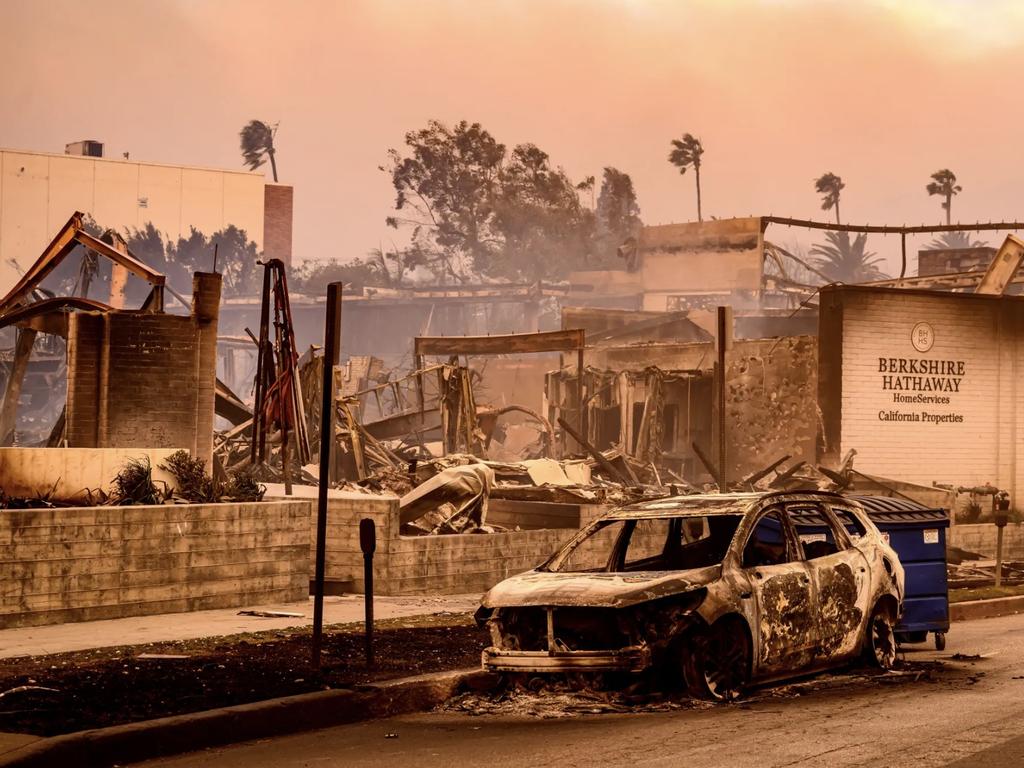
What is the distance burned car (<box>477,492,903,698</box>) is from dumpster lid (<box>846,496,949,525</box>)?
5.67 feet

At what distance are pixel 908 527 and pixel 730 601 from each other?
4.64 m

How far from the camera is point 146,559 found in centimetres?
1611

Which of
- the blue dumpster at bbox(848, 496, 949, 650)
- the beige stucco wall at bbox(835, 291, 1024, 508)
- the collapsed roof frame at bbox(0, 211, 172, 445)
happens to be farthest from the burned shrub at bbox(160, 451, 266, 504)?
the beige stucco wall at bbox(835, 291, 1024, 508)

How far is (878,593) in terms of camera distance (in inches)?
501

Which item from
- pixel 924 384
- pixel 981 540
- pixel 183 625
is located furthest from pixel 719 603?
pixel 924 384

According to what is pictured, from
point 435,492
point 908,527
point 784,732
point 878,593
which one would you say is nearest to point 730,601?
point 784,732

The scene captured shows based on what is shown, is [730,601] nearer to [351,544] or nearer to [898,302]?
[351,544]

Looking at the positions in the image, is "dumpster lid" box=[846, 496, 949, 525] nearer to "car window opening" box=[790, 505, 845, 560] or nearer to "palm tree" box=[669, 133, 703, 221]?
"car window opening" box=[790, 505, 845, 560]

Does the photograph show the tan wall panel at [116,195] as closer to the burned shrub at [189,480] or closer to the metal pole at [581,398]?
the metal pole at [581,398]

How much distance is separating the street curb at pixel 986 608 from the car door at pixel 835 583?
678 cm

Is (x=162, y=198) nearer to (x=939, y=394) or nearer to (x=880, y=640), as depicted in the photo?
(x=939, y=394)

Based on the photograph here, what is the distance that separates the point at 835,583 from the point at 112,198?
78931mm

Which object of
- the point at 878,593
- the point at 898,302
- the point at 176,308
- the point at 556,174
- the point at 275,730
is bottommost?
the point at 275,730

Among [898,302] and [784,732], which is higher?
[898,302]
